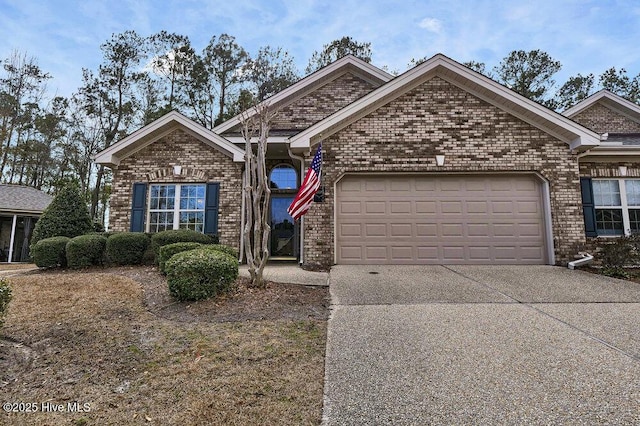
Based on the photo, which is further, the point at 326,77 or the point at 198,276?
the point at 326,77

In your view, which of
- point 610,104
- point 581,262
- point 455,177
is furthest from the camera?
point 610,104

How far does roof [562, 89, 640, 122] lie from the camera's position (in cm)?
1256

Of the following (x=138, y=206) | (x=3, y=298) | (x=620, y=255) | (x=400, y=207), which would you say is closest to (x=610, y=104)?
(x=620, y=255)

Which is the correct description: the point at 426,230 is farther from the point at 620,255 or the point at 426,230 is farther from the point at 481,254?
the point at 620,255

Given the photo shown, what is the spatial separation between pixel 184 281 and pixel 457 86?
328 inches

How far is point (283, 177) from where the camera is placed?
36.1ft

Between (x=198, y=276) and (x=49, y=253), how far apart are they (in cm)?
620

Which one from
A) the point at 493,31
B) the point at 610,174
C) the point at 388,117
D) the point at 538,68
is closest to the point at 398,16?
the point at 493,31

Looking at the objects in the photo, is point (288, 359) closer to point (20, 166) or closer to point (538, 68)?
point (538, 68)

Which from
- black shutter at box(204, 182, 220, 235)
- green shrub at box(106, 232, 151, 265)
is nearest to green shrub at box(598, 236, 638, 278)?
black shutter at box(204, 182, 220, 235)

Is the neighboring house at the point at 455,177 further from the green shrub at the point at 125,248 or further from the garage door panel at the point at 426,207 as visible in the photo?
the green shrub at the point at 125,248

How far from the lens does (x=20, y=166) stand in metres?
24.6

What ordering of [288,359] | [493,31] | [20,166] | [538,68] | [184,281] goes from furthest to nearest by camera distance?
[20,166]
[538,68]
[493,31]
[184,281]
[288,359]

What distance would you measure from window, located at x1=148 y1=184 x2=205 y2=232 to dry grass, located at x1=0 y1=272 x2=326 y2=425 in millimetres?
4985
